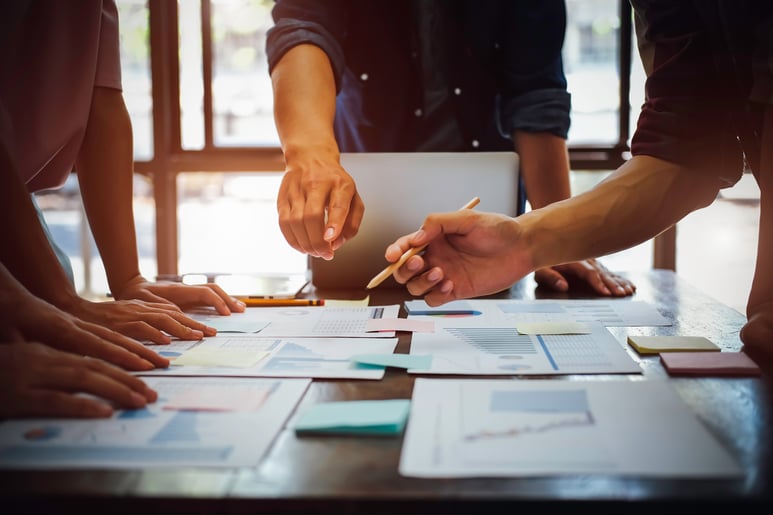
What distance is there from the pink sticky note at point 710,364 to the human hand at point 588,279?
55 centimetres

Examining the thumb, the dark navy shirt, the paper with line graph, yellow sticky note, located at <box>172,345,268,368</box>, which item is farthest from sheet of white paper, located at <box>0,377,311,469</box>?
the dark navy shirt

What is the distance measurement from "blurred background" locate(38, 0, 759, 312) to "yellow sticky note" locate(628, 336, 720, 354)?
2273 millimetres

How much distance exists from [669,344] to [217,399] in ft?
1.88

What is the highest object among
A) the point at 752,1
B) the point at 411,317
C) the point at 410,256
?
the point at 752,1

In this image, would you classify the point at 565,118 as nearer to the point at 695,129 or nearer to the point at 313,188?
the point at 695,129

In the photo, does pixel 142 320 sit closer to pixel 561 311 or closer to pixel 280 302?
pixel 280 302

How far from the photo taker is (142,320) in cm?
93

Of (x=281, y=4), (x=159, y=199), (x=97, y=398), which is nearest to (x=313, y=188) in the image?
(x=97, y=398)

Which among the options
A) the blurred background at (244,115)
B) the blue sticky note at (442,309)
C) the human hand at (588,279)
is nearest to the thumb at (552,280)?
→ the human hand at (588,279)

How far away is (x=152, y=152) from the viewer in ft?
10.4

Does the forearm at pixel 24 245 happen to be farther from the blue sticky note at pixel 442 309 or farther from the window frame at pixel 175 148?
the window frame at pixel 175 148

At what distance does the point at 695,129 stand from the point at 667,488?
74 centimetres

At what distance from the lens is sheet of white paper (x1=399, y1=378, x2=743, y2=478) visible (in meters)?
0.50

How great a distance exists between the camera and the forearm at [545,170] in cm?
160
